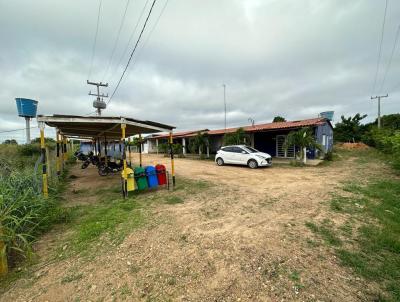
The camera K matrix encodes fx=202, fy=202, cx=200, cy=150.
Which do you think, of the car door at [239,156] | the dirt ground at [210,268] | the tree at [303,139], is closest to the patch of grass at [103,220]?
the dirt ground at [210,268]

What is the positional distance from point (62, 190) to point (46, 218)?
155 inches

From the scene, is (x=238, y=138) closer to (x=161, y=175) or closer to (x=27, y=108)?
(x=161, y=175)

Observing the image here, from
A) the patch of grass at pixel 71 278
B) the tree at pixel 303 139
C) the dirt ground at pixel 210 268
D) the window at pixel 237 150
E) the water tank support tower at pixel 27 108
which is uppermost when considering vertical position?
the water tank support tower at pixel 27 108

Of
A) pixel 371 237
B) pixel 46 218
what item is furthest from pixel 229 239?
pixel 46 218

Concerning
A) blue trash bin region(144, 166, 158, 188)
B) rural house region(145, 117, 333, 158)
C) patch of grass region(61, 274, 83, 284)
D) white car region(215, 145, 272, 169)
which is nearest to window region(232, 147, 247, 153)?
white car region(215, 145, 272, 169)

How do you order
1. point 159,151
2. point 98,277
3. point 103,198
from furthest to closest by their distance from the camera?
1. point 159,151
2. point 103,198
3. point 98,277

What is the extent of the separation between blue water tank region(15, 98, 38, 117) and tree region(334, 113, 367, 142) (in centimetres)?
3799

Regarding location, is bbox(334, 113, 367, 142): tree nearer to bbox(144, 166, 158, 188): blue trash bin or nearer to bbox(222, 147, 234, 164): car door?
bbox(222, 147, 234, 164): car door

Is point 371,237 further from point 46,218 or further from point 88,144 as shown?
point 88,144

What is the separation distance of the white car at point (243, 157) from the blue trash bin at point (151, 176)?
704cm

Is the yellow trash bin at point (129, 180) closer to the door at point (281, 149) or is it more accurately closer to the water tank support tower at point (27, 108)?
the water tank support tower at point (27, 108)

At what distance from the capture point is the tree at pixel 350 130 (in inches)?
1198

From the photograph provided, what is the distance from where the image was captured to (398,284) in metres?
2.36

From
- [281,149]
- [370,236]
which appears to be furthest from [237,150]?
[370,236]
